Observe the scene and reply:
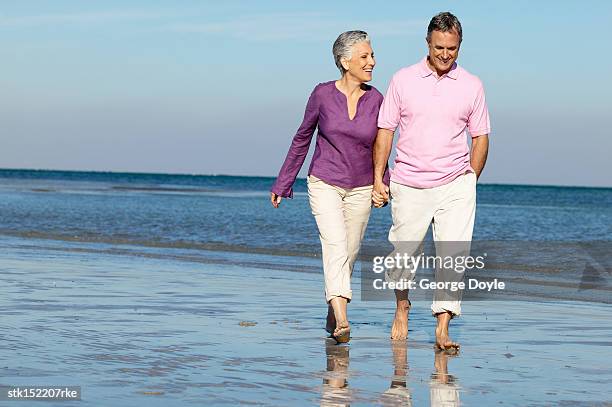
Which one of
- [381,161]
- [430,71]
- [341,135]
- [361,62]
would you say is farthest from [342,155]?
[430,71]

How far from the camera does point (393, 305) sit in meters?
8.60

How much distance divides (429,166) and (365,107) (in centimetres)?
59

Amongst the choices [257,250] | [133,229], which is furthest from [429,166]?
[133,229]

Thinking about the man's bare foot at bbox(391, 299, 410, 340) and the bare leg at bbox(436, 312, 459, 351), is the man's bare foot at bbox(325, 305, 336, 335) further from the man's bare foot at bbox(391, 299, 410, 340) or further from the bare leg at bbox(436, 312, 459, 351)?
the bare leg at bbox(436, 312, 459, 351)

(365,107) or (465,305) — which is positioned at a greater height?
(365,107)

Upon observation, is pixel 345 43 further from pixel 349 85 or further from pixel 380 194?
pixel 380 194

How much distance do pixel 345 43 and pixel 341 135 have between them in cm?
55

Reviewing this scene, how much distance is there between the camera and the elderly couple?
6.26m

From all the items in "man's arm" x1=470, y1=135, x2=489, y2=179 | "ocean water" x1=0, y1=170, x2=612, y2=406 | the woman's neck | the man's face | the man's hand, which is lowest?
"ocean water" x1=0, y1=170, x2=612, y2=406

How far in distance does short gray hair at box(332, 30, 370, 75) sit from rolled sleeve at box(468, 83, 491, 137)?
2.61 feet

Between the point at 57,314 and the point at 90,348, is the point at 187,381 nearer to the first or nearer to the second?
the point at 90,348

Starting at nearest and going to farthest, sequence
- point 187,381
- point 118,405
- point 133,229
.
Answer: point 118,405 < point 187,381 < point 133,229

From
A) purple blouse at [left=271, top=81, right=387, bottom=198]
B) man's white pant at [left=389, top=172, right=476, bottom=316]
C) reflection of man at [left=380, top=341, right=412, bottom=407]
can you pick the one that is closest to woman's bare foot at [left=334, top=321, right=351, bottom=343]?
reflection of man at [left=380, top=341, right=412, bottom=407]

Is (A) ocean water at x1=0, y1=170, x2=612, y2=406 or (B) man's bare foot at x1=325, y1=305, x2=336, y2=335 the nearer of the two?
(A) ocean water at x1=0, y1=170, x2=612, y2=406
